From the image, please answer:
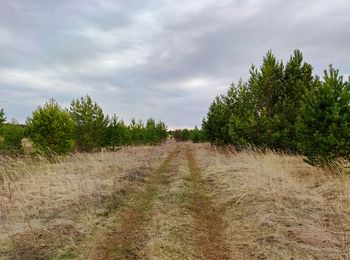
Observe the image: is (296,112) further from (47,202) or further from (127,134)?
(127,134)

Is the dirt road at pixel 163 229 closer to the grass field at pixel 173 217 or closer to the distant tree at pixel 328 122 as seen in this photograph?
the grass field at pixel 173 217

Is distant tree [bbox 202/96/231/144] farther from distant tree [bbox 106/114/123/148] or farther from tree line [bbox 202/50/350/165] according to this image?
distant tree [bbox 106/114/123/148]

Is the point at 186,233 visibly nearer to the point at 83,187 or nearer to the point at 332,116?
the point at 83,187

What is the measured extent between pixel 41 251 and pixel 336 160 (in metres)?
11.2

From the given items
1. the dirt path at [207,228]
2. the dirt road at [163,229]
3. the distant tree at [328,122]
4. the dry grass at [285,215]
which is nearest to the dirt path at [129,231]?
the dirt road at [163,229]

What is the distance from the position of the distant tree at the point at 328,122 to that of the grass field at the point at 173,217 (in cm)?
91

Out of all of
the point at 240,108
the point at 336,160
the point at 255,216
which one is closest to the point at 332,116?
the point at 336,160

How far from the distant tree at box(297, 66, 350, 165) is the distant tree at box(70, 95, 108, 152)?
23689 millimetres

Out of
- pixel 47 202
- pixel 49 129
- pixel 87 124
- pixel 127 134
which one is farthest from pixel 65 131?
pixel 127 134

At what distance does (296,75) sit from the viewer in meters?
21.2

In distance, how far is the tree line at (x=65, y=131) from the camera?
21.4 m

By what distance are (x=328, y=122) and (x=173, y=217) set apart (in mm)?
8348

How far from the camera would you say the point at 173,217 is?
23.7 ft

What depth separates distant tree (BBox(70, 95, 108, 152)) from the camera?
1234 inches
